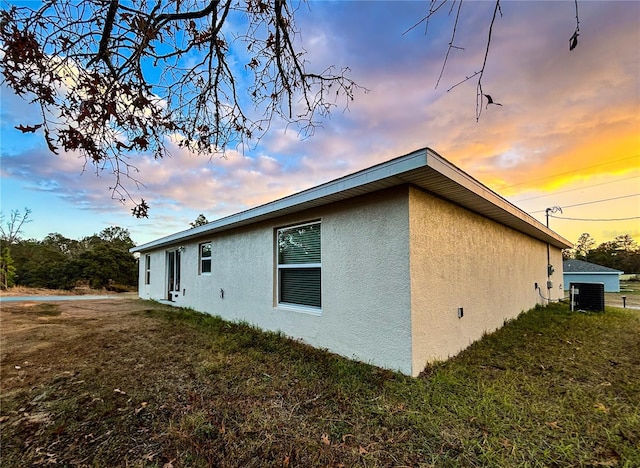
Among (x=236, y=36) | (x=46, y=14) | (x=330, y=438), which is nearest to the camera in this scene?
(x=46, y=14)

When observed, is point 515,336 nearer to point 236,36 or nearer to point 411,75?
point 411,75

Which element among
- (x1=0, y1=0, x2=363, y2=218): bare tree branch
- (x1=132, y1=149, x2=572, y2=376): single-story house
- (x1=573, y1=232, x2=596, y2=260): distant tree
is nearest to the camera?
(x1=0, y1=0, x2=363, y2=218): bare tree branch

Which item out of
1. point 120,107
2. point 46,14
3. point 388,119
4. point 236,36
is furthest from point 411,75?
point 46,14

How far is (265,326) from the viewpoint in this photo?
623cm

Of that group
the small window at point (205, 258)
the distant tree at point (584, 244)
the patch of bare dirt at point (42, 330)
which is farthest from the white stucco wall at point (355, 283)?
the distant tree at point (584, 244)

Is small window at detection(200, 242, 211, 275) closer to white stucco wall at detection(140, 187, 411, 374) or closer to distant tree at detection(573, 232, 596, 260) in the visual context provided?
white stucco wall at detection(140, 187, 411, 374)

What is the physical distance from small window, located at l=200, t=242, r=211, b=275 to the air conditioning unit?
11.4m

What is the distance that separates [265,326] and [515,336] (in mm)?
5096

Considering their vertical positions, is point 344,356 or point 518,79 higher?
point 518,79

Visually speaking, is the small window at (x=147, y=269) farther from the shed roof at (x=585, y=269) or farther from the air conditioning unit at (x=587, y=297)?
the shed roof at (x=585, y=269)

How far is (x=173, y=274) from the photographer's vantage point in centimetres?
1205

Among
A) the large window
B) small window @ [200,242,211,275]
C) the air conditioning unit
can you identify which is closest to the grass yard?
the large window

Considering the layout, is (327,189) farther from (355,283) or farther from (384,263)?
(355,283)

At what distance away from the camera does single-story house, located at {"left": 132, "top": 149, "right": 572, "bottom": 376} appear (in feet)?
12.6
